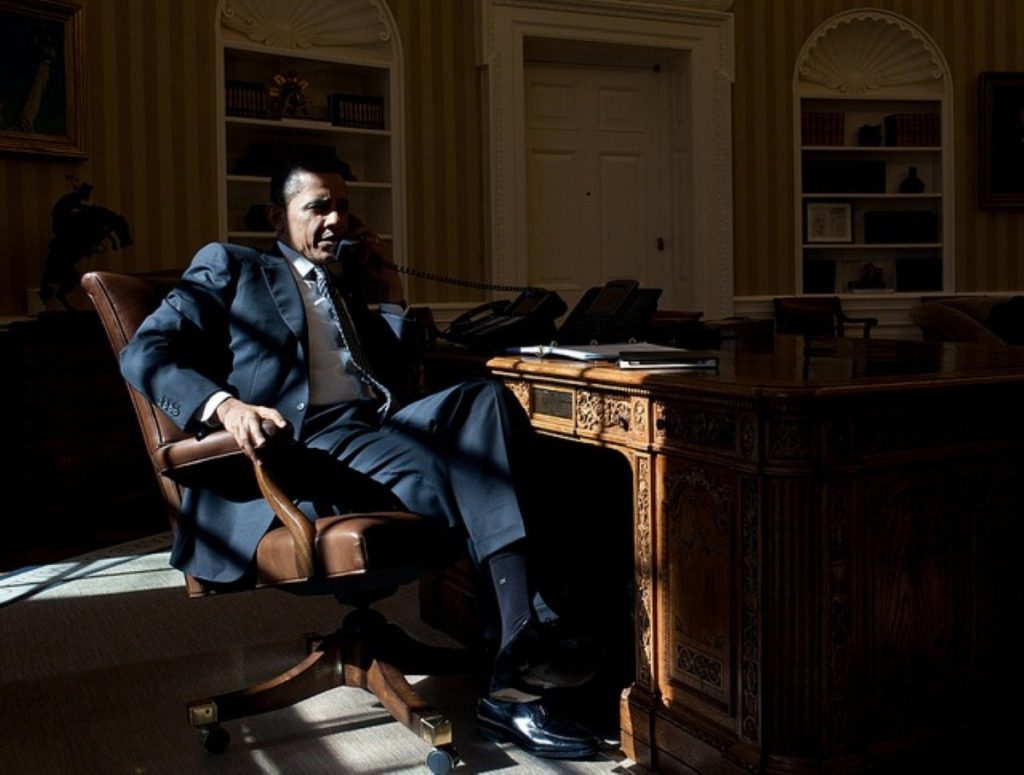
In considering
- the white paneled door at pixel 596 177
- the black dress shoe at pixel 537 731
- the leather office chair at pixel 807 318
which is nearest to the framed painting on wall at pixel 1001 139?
the leather office chair at pixel 807 318

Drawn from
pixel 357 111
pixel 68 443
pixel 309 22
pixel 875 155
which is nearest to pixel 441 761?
pixel 68 443

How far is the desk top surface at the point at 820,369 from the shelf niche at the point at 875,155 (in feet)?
18.8

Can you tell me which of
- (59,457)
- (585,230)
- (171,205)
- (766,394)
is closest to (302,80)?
(171,205)

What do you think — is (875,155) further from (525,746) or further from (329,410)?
(525,746)

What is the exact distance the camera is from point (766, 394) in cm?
201

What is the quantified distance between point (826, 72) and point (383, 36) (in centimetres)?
332

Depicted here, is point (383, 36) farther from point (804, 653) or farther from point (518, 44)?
point (804, 653)

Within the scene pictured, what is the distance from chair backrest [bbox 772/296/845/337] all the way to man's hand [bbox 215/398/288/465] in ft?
20.6

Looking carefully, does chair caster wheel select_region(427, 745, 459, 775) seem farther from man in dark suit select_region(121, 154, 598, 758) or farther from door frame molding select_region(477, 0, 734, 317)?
door frame molding select_region(477, 0, 734, 317)

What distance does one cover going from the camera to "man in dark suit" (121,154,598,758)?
2.35 meters

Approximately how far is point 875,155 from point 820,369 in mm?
6873

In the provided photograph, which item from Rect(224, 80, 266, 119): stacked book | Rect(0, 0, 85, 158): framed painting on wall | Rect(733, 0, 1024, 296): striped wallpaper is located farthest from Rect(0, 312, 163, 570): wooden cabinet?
Rect(733, 0, 1024, 296): striped wallpaper

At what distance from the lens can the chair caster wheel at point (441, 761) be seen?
91.8 inches

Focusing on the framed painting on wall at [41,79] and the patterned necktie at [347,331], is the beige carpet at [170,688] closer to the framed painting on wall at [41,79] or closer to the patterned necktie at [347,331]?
A: the patterned necktie at [347,331]
